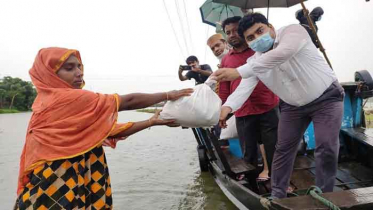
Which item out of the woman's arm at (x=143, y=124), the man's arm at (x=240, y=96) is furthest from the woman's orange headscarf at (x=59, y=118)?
the man's arm at (x=240, y=96)

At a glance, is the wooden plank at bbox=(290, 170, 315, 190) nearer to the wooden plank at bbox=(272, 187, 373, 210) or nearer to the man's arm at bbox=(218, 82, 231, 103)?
the man's arm at bbox=(218, 82, 231, 103)

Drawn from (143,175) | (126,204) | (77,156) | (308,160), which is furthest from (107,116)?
(143,175)

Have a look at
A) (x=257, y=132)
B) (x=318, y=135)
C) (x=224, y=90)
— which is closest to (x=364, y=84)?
(x=257, y=132)

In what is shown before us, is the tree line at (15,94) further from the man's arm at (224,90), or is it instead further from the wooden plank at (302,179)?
the wooden plank at (302,179)

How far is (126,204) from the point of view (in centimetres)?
506

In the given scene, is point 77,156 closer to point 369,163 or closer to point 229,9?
point 369,163

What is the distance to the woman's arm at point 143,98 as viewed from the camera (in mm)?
1769

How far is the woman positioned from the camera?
1.52 m

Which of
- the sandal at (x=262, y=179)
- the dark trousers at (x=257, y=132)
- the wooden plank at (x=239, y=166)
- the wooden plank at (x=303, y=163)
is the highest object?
the dark trousers at (x=257, y=132)

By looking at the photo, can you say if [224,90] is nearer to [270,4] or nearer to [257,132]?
[257,132]

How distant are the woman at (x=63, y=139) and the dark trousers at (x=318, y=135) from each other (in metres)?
1.43

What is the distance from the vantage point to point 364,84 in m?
3.93

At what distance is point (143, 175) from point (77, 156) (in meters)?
5.74

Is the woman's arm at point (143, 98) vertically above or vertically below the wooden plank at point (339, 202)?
above
